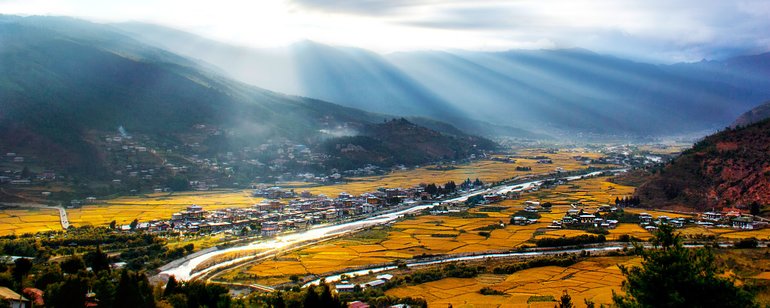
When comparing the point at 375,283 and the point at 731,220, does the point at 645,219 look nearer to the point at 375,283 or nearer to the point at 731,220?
the point at 731,220

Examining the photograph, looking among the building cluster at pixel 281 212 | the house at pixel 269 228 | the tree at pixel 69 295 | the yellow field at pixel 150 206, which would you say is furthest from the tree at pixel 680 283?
the yellow field at pixel 150 206

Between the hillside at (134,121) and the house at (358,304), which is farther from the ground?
the hillside at (134,121)

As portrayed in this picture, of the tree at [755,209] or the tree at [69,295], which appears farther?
the tree at [755,209]

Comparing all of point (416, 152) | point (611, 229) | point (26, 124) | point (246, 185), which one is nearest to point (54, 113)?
point (26, 124)

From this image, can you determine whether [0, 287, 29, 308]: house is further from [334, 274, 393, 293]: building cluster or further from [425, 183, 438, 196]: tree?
[425, 183, 438, 196]: tree

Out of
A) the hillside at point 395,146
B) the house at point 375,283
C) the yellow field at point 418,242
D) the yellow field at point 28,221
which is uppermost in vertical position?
the hillside at point 395,146

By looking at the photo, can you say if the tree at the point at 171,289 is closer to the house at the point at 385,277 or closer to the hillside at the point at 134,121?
the house at the point at 385,277
